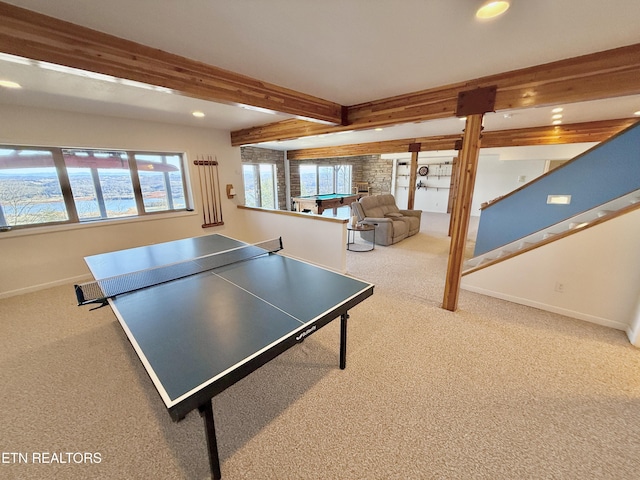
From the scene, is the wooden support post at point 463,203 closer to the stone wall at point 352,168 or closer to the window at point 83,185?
the window at point 83,185

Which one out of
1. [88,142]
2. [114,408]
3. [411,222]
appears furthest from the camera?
[411,222]

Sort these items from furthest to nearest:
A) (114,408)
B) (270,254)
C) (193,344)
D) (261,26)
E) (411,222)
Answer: (411,222) → (270,254) → (114,408) → (261,26) → (193,344)

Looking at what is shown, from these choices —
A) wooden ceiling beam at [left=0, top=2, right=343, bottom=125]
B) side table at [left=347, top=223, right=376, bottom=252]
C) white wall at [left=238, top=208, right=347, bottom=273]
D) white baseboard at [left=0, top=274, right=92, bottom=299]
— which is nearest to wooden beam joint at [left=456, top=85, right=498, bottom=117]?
wooden ceiling beam at [left=0, top=2, right=343, bottom=125]

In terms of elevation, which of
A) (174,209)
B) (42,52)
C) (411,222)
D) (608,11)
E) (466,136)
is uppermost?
(608,11)

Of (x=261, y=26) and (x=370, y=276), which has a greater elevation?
(x=261, y=26)

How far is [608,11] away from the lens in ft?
4.77

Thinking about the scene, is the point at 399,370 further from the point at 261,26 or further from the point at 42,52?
the point at 42,52

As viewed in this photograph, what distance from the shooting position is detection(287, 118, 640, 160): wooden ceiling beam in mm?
4402

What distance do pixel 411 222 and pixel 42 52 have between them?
6.56m

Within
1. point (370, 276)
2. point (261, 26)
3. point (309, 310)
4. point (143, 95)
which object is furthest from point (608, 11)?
point (143, 95)

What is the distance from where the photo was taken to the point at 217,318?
1.49m

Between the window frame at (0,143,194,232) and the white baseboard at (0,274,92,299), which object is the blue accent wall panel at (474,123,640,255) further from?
the white baseboard at (0,274,92,299)

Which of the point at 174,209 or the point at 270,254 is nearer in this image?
the point at 270,254

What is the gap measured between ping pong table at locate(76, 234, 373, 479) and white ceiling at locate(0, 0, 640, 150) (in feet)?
5.74
